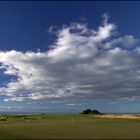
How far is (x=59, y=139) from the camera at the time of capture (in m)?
37.4

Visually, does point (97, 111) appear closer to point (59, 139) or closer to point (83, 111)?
point (83, 111)

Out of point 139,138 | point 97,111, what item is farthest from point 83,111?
point 139,138

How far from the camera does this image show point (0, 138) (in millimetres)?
38000

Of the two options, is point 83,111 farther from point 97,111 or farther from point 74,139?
point 74,139

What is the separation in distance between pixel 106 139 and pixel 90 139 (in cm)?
205

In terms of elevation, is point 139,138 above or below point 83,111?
below

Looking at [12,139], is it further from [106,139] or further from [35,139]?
[106,139]

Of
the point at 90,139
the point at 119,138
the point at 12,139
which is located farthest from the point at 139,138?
the point at 12,139

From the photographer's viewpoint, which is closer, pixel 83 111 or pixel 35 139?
pixel 35 139

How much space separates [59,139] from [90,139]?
12.9 feet

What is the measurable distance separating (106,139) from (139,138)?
15.3ft

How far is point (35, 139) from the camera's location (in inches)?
1475

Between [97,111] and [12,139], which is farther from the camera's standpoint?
[97,111]

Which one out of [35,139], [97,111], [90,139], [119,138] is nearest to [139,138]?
[119,138]
